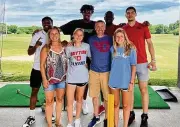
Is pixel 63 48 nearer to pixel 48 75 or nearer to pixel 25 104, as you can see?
pixel 48 75

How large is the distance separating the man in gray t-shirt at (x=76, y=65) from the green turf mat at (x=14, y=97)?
1.65 metres

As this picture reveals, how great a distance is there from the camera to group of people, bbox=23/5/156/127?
371cm

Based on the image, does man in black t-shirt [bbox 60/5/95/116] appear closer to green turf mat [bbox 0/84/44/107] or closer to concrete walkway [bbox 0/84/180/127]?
concrete walkway [bbox 0/84/180/127]

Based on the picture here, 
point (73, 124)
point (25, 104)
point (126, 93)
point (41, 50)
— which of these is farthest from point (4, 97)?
point (126, 93)

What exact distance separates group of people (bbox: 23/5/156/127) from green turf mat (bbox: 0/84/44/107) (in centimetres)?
130

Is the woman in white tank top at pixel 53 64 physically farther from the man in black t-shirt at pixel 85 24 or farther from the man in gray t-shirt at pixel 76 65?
the man in black t-shirt at pixel 85 24

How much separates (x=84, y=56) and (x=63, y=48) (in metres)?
0.26

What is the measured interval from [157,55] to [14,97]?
480 cm

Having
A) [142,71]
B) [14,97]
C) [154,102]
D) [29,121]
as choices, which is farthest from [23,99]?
[142,71]

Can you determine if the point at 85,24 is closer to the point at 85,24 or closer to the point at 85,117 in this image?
the point at 85,24

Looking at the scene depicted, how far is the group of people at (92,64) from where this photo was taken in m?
3.71

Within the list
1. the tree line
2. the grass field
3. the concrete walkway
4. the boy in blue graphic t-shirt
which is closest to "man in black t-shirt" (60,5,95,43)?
the boy in blue graphic t-shirt

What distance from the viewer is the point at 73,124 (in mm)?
4219

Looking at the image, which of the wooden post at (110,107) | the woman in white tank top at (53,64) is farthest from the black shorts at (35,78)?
the wooden post at (110,107)
